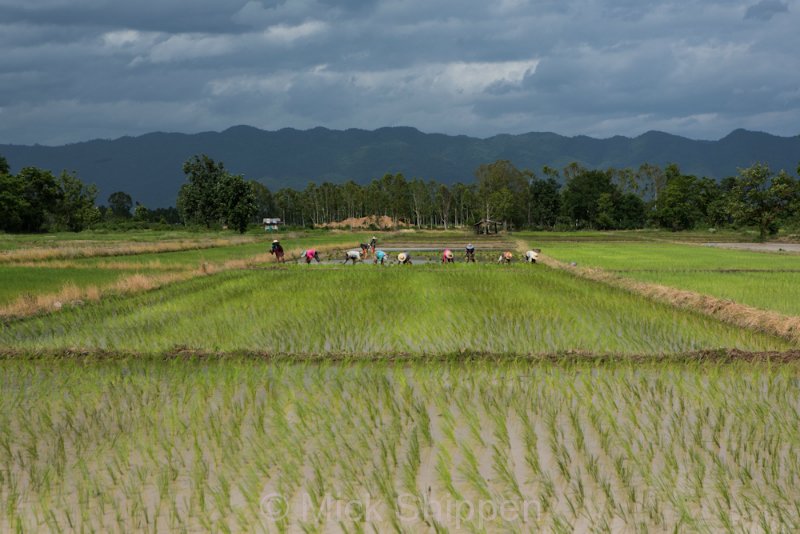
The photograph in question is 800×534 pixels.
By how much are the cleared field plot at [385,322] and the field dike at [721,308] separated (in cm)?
35

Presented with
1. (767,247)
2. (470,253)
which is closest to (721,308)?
(470,253)

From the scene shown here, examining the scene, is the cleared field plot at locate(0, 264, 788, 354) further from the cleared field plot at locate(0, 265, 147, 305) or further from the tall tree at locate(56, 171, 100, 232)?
the tall tree at locate(56, 171, 100, 232)

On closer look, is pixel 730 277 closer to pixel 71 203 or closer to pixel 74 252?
pixel 74 252

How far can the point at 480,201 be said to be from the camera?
90.9 metres

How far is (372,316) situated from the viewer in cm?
970

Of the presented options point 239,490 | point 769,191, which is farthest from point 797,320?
point 769,191

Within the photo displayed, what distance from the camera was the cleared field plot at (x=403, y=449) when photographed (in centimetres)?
326

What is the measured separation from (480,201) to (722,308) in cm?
8172

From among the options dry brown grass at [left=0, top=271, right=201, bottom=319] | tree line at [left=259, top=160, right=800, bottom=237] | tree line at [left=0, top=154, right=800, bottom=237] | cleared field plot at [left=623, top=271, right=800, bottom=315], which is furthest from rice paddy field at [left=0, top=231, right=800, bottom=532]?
tree line at [left=0, top=154, right=800, bottom=237]

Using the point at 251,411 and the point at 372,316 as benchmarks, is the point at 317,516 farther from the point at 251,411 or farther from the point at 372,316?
the point at 372,316

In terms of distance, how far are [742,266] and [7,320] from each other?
1859cm

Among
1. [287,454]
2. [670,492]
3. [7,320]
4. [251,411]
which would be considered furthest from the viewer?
[7,320]

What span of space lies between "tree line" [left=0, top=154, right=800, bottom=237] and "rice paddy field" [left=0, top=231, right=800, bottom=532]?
141ft

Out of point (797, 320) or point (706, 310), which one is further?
point (706, 310)
